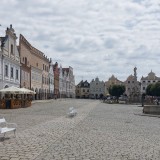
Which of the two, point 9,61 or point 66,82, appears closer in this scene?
point 9,61

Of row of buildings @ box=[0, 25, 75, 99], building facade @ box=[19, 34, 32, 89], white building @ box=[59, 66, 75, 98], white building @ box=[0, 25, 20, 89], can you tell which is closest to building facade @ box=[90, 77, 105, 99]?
white building @ box=[59, 66, 75, 98]

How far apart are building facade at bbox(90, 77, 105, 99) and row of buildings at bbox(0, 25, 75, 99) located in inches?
2137

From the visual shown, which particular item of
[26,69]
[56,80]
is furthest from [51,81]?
[26,69]

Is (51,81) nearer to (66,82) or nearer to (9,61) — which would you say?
(66,82)

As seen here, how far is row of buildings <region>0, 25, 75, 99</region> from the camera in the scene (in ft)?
153

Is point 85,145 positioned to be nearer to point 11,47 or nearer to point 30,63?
point 11,47

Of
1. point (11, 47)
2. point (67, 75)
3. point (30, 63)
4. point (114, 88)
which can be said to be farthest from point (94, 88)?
point (11, 47)

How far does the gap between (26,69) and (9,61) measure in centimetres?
1265

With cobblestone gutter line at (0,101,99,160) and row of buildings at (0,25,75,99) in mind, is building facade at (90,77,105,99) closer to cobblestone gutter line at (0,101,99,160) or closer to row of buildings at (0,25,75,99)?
row of buildings at (0,25,75,99)

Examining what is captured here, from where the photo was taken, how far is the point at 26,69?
198 feet

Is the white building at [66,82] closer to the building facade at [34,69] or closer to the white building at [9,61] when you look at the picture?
the building facade at [34,69]

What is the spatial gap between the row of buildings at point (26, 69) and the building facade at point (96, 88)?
54.3 meters

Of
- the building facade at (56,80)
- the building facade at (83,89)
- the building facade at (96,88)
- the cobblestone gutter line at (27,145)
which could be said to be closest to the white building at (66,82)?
the building facade at (56,80)

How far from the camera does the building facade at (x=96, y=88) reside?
160250 millimetres
